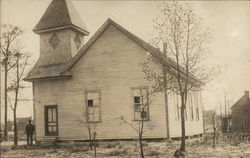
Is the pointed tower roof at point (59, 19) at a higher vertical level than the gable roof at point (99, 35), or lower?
higher

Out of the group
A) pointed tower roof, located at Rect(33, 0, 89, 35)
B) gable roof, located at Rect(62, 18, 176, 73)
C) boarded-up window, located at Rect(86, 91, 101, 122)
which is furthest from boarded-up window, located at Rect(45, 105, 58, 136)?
pointed tower roof, located at Rect(33, 0, 89, 35)

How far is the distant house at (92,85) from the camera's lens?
1950cm

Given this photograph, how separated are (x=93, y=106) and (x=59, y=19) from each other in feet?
20.1

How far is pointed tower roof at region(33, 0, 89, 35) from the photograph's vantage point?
902 inches

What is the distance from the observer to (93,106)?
810 inches

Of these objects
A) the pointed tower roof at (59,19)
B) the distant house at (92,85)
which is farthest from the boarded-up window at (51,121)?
the pointed tower roof at (59,19)

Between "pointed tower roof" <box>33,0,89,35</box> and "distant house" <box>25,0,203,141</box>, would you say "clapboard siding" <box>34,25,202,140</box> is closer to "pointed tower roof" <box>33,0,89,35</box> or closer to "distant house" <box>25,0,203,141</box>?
"distant house" <box>25,0,203,141</box>

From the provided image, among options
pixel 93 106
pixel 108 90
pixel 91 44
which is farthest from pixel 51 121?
pixel 91 44

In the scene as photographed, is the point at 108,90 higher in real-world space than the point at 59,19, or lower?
lower

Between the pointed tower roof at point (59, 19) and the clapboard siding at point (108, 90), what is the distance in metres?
3.28

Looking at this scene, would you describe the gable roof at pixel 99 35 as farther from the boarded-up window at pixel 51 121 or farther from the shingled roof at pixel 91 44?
the boarded-up window at pixel 51 121

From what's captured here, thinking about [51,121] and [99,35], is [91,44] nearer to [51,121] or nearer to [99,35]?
[99,35]

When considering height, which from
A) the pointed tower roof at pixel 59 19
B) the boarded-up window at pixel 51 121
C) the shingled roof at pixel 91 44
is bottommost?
the boarded-up window at pixel 51 121

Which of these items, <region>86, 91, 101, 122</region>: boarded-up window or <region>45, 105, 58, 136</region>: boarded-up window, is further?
<region>45, 105, 58, 136</region>: boarded-up window
